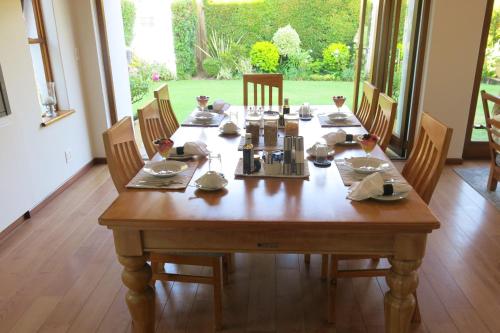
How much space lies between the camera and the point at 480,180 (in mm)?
3758

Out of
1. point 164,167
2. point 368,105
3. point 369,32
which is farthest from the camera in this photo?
point 369,32

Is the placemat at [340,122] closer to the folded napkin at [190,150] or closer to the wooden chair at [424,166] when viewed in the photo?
the wooden chair at [424,166]

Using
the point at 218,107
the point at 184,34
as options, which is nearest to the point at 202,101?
the point at 218,107

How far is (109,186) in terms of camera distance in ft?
12.3

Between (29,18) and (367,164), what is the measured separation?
308 centimetres

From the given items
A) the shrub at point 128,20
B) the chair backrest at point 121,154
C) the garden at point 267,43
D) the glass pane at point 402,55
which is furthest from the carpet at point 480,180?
the shrub at point 128,20

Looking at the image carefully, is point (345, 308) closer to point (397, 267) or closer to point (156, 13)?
point (397, 267)

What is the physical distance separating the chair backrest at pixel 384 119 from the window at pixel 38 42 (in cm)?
279

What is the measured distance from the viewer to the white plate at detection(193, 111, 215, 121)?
293cm

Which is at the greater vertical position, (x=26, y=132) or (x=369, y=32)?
(x=369, y=32)

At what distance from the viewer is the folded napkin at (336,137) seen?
93.4 inches

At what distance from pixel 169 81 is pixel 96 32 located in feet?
17.2

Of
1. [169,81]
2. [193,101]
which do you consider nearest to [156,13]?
[169,81]

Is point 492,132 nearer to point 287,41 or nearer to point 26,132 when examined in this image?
point 26,132
